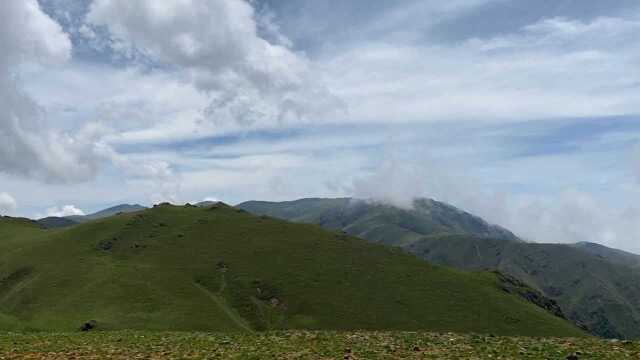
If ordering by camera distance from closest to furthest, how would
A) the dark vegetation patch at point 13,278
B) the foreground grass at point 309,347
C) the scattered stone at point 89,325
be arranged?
the foreground grass at point 309,347
the scattered stone at point 89,325
the dark vegetation patch at point 13,278

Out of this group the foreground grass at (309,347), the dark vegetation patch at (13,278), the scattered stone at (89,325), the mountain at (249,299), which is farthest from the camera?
the dark vegetation patch at (13,278)

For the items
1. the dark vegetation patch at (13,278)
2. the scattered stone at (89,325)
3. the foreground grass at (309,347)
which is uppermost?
the dark vegetation patch at (13,278)

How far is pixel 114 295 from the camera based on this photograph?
159 meters

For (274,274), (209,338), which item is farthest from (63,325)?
(209,338)

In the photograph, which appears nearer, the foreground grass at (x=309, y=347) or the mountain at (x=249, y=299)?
Result: the foreground grass at (x=309, y=347)

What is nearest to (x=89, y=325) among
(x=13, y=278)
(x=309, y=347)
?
(x=13, y=278)

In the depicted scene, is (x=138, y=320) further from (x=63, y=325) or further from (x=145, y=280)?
(x=145, y=280)

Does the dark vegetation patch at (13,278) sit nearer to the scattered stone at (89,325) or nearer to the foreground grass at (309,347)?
the scattered stone at (89,325)

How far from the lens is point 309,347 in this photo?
37406 mm

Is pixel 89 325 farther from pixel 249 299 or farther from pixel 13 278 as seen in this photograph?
pixel 13 278

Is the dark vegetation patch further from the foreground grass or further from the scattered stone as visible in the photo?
the foreground grass

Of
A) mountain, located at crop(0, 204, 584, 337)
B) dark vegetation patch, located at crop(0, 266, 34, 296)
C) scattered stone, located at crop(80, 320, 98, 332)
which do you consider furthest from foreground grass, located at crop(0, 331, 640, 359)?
dark vegetation patch, located at crop(0, 266, 34, 296)

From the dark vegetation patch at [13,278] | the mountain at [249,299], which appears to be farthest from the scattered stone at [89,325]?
the dark vegetation patch at [13,278]

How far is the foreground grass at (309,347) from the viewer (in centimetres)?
3428
